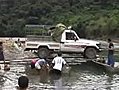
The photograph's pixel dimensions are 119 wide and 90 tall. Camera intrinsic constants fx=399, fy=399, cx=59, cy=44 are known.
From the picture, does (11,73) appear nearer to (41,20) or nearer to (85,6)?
(41,20)

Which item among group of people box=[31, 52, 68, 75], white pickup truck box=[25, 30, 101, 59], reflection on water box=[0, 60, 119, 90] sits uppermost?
white pickup truck box=[25, 30, 101, 59]

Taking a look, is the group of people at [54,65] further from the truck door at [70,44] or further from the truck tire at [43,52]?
the truck door at [70,44]

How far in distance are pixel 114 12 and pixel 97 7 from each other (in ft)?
29.0

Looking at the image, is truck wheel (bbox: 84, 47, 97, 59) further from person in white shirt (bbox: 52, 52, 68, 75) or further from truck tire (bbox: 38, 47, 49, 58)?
person in white shirt (bbox: 52, 52, 68, 75)

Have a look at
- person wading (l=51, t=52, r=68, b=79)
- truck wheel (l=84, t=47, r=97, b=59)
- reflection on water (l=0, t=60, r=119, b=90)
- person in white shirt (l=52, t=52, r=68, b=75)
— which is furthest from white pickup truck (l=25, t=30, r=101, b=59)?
Answer: person in white shirt (l=52, t=52, r=68, b=75)

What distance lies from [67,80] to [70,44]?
264 inches

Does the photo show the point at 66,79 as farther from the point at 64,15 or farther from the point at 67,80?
the point at 64,15

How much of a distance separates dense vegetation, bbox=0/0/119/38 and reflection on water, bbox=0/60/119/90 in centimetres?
3378

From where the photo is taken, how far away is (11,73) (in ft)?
64.0

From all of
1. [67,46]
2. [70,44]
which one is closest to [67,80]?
[70,44]

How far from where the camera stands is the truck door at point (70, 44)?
962 inches

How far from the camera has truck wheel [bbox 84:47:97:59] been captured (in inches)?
971

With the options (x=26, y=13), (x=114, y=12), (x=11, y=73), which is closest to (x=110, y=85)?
(x=11, y=73)

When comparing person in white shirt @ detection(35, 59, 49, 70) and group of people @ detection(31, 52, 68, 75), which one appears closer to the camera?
group of people @ detection(31, 52, 68, 75)
